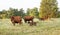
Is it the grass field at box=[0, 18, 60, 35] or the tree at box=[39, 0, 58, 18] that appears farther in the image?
the tree at box=[39, 0, 58, 18]

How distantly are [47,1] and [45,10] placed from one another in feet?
7.71

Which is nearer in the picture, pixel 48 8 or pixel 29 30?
pixel 29 30

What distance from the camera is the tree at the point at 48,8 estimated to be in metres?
45.6

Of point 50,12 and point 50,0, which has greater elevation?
point 50,0

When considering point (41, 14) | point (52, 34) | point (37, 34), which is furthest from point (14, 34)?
point (41, 14)

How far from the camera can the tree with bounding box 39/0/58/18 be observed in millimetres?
45562

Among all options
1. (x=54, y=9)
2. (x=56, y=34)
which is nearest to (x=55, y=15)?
(x=54, y=9)

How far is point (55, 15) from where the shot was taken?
47094 millimetres

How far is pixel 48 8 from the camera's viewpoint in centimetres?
4556

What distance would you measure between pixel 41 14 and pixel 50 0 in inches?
168

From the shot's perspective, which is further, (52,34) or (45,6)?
(45,6)

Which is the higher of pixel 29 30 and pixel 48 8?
pixel 29 30

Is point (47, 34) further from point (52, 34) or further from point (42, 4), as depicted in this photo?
point (42, 4)

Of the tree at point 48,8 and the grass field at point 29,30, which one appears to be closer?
the grass field at point 29,30
